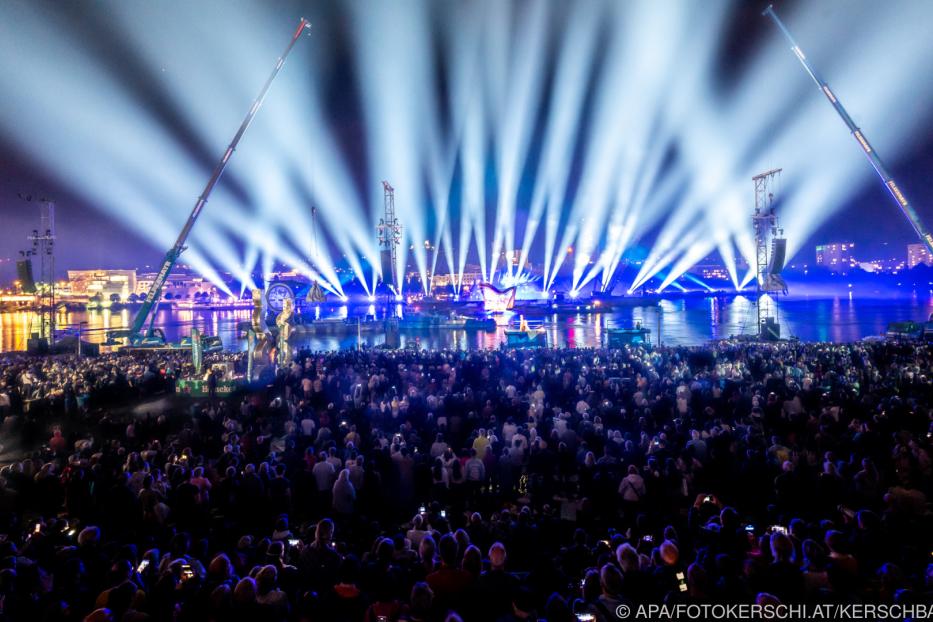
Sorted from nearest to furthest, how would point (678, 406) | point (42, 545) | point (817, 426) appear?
point (42, 545) < point (817, 426) < point (678, 406)

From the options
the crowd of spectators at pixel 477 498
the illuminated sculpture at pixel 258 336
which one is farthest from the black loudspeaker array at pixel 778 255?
the illuminated sculpture at pixel 258 336

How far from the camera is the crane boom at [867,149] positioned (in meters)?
32.9

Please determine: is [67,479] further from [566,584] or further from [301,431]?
[566,584]

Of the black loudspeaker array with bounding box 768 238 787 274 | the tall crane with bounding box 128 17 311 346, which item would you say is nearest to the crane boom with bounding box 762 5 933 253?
the black loudspeaker array with bounding box 768 238 787 274

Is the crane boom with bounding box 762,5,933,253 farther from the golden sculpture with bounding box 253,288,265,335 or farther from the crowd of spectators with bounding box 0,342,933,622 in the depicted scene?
the golden sculpture with bounding box 253,288,265,335

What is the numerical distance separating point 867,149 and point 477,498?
40112 mm

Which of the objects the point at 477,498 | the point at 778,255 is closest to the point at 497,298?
the point at 778,255

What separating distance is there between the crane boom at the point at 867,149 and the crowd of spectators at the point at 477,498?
25.8 metres

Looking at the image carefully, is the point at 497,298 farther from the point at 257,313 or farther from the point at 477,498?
the point at 477,498

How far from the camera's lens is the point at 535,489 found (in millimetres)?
7277

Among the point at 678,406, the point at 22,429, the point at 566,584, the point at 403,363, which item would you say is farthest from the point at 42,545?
the point at 403,363

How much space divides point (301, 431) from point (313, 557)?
5664mm

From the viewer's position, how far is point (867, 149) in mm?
34344

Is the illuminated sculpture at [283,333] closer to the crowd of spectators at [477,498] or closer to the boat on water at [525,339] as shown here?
the crowd of spectators at [477,498]
